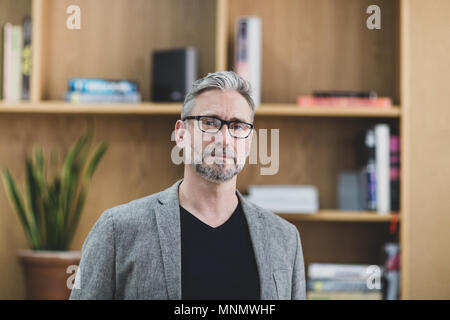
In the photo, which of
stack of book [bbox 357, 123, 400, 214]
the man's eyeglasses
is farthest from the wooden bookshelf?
the man's eyeglasses

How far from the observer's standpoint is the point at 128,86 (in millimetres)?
2070

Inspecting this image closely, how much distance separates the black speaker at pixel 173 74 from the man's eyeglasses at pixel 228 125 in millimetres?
1069

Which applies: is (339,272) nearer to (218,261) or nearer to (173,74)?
(173,74)

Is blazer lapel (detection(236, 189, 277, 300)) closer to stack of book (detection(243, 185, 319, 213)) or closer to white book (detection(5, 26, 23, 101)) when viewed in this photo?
stack of book (detection(243, 185, 319, 213))

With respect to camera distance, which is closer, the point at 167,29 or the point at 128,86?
the point at 128,86

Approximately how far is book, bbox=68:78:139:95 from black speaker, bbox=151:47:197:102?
0.11 metres

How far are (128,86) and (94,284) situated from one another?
49.2 inches

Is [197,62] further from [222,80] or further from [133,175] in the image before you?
[222,80]

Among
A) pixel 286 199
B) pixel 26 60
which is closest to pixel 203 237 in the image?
pixel 286 199

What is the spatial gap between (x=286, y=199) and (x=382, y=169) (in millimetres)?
382

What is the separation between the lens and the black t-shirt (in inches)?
37.4

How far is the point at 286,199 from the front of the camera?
201 cm

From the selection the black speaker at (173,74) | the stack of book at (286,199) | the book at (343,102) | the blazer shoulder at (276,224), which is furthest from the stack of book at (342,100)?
the blazer shoulder at (276,224)
